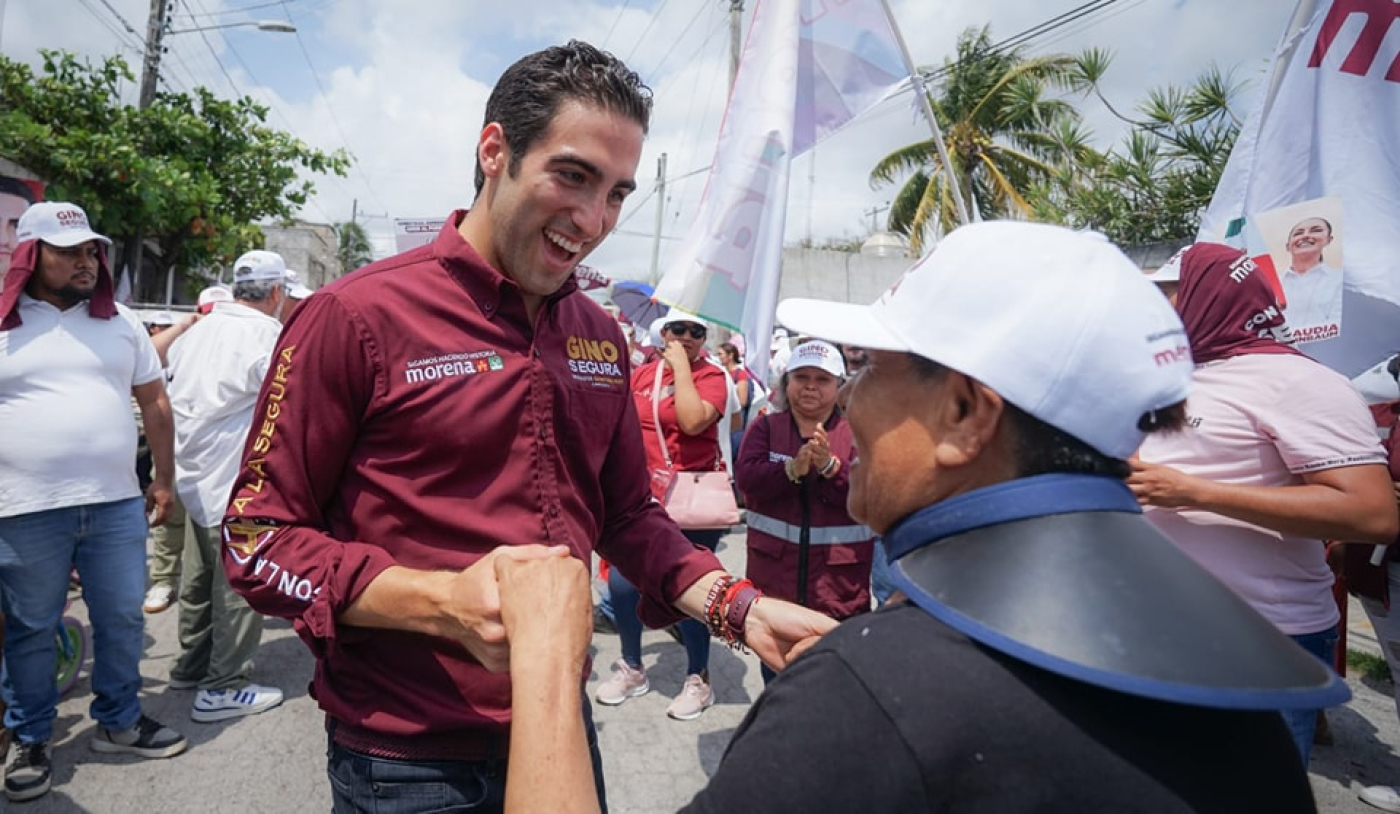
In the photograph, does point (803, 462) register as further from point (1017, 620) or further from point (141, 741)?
point (141, 741)

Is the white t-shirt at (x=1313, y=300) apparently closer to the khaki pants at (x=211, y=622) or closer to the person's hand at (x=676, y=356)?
the person's hand at (x=676, y=356)

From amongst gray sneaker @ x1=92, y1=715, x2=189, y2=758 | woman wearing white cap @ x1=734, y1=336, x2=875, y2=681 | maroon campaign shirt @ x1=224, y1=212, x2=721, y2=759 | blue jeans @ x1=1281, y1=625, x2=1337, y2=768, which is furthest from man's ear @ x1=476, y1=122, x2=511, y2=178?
gray sneaker @ x1=92, y1=715, x2=189, y2=758

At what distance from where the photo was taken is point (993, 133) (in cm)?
1984

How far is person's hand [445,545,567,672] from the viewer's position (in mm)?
1169

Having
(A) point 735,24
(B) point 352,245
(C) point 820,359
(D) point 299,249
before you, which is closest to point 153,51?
(A) point 735,24

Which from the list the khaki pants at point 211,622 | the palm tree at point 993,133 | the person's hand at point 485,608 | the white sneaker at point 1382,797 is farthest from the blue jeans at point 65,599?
the palm tree at point 993,133

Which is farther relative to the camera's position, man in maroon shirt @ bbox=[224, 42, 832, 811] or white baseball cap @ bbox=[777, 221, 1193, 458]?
man in maroon shirt @ bbox=[224, 42, 832, 811]

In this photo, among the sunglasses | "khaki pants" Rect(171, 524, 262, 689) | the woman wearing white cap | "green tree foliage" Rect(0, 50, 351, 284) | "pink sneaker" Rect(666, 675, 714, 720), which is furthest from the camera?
"green tree foliage" Rect(0, 50, 351, 284)

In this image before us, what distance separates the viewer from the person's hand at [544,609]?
1.10 m

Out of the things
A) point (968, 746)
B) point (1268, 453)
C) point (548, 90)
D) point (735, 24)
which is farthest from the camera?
point (735, 24)

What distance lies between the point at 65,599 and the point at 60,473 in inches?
22.4

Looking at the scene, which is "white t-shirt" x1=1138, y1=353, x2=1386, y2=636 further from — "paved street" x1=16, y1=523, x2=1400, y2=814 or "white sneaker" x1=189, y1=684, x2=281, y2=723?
"white sneaker" x1=189, y1=684, x2=281, y2=723

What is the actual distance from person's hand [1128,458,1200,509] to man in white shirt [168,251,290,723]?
3978 mm

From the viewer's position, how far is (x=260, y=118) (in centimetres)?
1337
